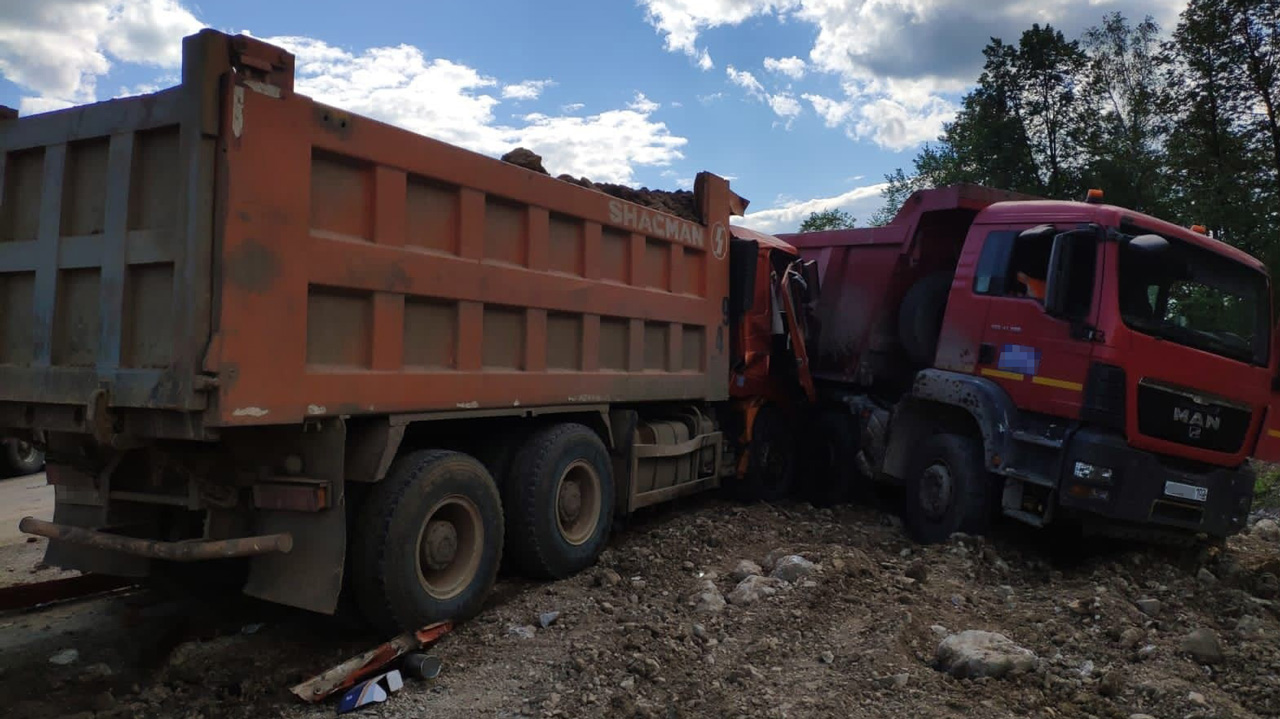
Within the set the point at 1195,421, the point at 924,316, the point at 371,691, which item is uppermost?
the point at 924,316

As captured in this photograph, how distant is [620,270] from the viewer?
6.05m

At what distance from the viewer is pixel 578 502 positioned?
5.63 m

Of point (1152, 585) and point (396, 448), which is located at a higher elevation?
point (396, 448)

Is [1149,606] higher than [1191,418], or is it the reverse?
[1191,418]

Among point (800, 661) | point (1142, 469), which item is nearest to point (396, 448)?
point (800, 661)

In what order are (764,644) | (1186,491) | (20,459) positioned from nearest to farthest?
(764,644)
(1186,491)
(20,459)

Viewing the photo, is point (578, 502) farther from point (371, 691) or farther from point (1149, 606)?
point (1149, 606)

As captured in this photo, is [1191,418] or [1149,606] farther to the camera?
[1191,418]

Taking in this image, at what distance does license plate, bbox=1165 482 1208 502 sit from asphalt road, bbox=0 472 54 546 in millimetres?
8338

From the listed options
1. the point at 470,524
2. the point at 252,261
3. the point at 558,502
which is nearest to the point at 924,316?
the point at 558,502

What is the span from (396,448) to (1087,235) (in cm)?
442

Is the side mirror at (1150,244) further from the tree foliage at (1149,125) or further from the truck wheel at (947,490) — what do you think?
the tree foliage at (1149,125)

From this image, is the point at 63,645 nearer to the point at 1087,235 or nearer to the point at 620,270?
the point at 620,270

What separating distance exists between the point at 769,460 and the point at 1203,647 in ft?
14.1
